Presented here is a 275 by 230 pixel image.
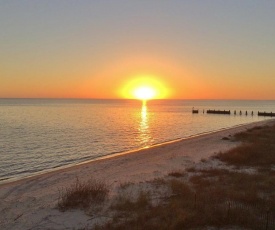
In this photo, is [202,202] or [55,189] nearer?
[202,202]

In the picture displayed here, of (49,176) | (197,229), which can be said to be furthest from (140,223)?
(49,176)

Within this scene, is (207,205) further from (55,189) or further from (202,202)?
(55,189)

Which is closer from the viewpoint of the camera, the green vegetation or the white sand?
the green vegetation

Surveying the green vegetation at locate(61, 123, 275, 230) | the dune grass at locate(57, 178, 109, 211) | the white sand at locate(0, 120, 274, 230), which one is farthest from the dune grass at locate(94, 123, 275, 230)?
the white sand at locate(0, 120, 274, 230)

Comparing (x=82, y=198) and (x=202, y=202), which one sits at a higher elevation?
(x=202, y=202)

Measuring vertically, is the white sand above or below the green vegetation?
below

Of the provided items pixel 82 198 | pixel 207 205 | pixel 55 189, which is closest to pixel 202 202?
pixel 207 205

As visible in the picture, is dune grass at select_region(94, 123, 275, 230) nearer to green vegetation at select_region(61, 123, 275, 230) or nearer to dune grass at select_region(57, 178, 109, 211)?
green vegetation at select_region(61, 123, 275, 230)

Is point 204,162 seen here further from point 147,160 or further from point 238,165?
point 147,160

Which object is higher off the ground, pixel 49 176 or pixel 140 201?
pixel 140 201

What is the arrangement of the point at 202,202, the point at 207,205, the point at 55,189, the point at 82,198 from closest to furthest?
the point at 207,205, the point at 202,202, the point at 82,198, the point at 55,189

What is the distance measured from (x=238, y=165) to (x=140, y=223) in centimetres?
1236

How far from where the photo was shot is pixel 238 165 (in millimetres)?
20391

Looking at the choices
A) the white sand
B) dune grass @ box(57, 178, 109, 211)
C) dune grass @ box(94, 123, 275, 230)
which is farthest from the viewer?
dune grass @ box(57, 178, 109, 211)
